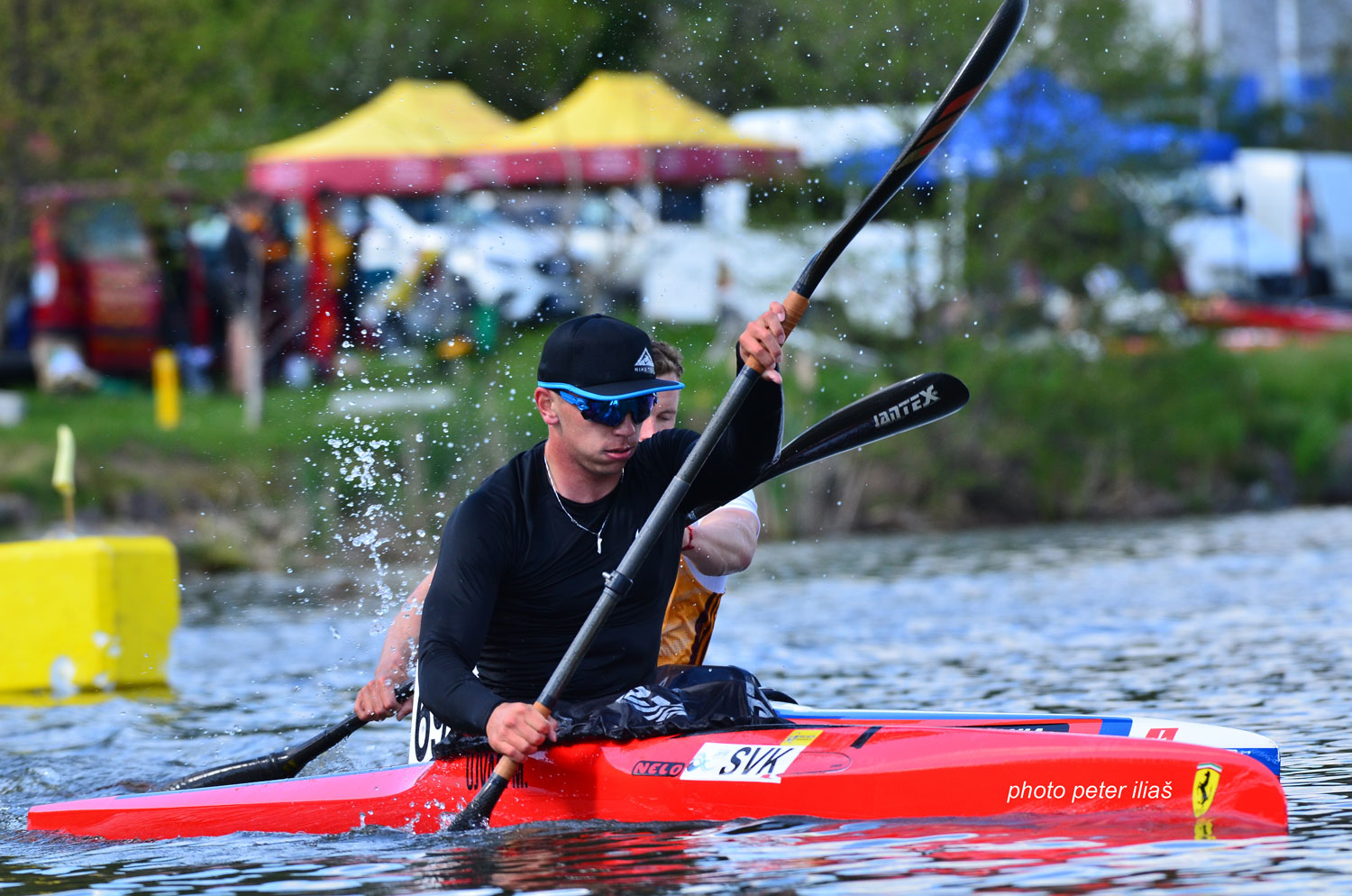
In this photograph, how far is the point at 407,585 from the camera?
1525cm

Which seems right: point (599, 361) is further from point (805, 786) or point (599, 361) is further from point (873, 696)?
point (873, 696)

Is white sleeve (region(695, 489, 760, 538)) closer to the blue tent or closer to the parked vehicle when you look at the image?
the blue tent

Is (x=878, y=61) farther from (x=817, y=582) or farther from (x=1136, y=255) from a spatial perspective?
(x=817, y=582)

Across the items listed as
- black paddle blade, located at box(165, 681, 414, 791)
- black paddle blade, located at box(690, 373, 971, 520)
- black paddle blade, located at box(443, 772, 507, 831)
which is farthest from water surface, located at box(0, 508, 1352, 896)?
black paddle blade, located at box(690, 373, 971, 520)

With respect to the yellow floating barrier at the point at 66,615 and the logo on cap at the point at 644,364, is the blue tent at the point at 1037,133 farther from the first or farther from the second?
the logo on cap at the point at 644,364

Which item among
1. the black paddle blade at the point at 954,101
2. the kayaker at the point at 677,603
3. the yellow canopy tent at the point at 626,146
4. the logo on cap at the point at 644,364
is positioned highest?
the yellow canopy tent at the point at 626,146

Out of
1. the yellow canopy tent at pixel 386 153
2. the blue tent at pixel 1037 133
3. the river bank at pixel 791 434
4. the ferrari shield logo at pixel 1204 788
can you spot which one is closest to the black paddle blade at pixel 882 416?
the ferrari shield logo at pixel 1204 788

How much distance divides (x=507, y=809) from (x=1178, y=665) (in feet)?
15.5

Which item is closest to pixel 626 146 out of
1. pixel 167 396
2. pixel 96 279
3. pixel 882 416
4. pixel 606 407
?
pixel 167 396

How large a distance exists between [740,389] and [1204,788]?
1.59 meters

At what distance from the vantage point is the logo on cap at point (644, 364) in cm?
520

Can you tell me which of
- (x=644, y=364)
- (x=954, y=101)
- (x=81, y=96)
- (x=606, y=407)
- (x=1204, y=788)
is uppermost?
(x=81, y=96)

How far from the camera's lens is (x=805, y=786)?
5.26 meters

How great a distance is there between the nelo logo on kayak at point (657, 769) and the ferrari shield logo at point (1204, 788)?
53.9 inches
